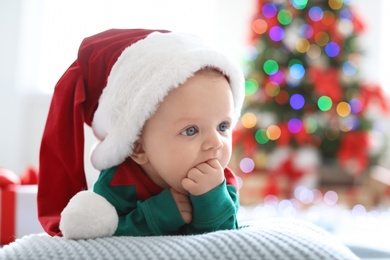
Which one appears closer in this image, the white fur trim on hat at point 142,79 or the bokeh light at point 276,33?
the white fur trim on hat at point 142,79

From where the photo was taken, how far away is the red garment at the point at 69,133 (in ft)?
3.38

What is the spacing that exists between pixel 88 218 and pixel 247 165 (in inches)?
112

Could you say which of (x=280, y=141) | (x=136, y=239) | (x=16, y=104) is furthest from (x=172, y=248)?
(x=16, y=104)

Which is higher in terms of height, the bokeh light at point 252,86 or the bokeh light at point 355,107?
the bokeh light at point 252,86

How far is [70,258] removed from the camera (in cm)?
75

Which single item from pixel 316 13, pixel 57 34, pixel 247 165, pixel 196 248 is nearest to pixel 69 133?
pixel 196 248

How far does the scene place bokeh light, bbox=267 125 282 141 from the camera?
139 inches

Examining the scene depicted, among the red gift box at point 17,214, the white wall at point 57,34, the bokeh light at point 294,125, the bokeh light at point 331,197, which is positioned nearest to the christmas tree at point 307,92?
the bokeh light at point 294,125

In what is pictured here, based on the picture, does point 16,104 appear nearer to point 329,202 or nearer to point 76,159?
point 329,202

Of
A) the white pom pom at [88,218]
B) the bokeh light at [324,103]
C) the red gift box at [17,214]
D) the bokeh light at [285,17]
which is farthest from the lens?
the bokeh light at [285,17]

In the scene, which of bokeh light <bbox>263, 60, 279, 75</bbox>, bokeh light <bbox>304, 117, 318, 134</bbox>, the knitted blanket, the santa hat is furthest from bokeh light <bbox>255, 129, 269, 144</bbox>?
the knitted blanket

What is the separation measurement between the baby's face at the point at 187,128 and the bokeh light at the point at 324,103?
2661 mm

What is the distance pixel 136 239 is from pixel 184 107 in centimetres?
22

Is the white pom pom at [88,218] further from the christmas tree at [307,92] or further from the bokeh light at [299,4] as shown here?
the bokeh light at [299,4]
